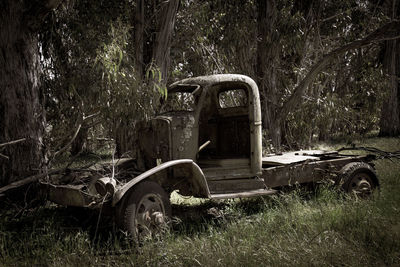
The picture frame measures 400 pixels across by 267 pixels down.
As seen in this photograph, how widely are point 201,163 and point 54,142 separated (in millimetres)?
3912

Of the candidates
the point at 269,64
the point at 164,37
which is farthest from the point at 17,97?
the point at 269,64

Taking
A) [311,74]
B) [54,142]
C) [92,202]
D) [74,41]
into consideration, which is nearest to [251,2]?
[311,74]

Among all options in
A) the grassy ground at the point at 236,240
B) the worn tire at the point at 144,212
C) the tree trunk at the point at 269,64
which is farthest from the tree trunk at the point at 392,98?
the worn tire at the point at 144,212

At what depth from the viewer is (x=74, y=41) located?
288 inches

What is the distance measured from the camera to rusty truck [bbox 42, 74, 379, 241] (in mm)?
4379

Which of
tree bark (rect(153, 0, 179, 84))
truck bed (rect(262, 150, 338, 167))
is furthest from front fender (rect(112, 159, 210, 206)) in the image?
tree bark (rect(153, 0, 179, 84))

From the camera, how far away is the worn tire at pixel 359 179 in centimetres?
591

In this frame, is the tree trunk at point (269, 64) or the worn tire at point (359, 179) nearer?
the worn tire at point (359, 179)

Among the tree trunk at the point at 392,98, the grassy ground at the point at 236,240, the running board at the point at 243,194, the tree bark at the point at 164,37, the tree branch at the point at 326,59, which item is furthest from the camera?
the tree trunk at the point at 392,98

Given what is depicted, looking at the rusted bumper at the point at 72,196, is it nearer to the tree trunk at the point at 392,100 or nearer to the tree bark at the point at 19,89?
the tree bark at the point at 19,89

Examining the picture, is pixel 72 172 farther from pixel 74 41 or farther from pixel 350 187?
pixel 350 187

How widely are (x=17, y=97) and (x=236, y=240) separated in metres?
3.52

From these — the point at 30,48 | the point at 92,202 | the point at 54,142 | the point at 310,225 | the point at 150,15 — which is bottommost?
the point at 310,225

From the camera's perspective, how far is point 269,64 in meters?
11.5
